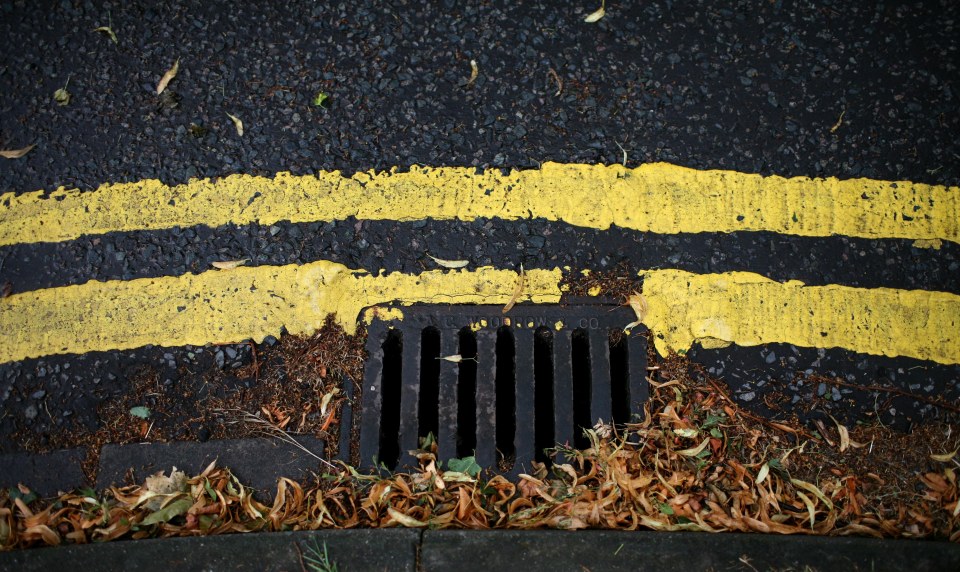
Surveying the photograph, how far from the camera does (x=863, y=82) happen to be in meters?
2.28

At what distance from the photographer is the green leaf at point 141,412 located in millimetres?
2074

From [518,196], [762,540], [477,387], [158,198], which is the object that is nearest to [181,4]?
[158,198]

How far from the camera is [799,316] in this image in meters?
2.08

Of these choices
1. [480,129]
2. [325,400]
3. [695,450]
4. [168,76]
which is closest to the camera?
[695,450]

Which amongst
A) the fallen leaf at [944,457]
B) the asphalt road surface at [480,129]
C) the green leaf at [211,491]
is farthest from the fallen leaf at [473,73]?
the fallen leaf at [944,457]

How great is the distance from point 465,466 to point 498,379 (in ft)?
1.00

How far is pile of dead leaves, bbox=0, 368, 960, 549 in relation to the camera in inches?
74.6

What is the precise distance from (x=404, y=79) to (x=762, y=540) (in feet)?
5.84

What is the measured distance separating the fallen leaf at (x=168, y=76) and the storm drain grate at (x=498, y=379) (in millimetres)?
1134

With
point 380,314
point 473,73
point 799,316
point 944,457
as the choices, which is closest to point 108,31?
point 473,73

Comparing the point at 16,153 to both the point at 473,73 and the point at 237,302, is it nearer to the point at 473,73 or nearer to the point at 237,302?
the point at 237,302

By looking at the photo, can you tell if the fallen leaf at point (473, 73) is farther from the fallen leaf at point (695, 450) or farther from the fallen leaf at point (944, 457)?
the fallen leaf at point (944, 457)

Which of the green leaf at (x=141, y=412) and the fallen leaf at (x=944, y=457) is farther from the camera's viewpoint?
the green leaf at (x=141, y=412)

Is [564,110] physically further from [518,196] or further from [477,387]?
[477,387]
